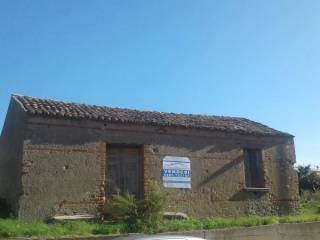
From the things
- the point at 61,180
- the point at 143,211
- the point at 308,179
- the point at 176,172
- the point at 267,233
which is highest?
the point at 308,179

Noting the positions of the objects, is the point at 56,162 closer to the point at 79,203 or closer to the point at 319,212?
the point at 79,203

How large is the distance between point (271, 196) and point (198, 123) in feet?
14.8

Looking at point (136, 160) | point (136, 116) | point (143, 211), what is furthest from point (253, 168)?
point (143, 211)

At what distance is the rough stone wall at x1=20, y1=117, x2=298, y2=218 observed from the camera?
16.6 meters

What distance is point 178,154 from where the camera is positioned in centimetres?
1903

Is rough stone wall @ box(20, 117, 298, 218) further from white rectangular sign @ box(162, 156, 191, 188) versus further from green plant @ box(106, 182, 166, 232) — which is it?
green plant @ box(106, 182, 166, 232)

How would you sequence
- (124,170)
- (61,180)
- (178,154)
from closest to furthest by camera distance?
1. (61,180)
2. (124,170)
3. (178,154)

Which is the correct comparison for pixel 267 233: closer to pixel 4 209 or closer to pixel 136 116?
pixel 136 116

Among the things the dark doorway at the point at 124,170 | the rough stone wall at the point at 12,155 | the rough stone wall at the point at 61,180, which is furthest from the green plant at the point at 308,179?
the rough stone wall at the point at 12,155

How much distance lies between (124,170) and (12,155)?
173 inches

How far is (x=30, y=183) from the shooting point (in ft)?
53.1

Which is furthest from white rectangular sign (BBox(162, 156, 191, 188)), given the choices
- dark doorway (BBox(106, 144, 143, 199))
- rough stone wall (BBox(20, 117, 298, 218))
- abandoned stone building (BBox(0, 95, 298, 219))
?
dark doorway (BBox(106, 144, 143, 199))

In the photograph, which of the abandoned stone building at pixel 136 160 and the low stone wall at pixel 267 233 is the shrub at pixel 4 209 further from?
the low stone wall at pixel 267 233

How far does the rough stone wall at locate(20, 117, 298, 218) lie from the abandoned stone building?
0.04 meters
